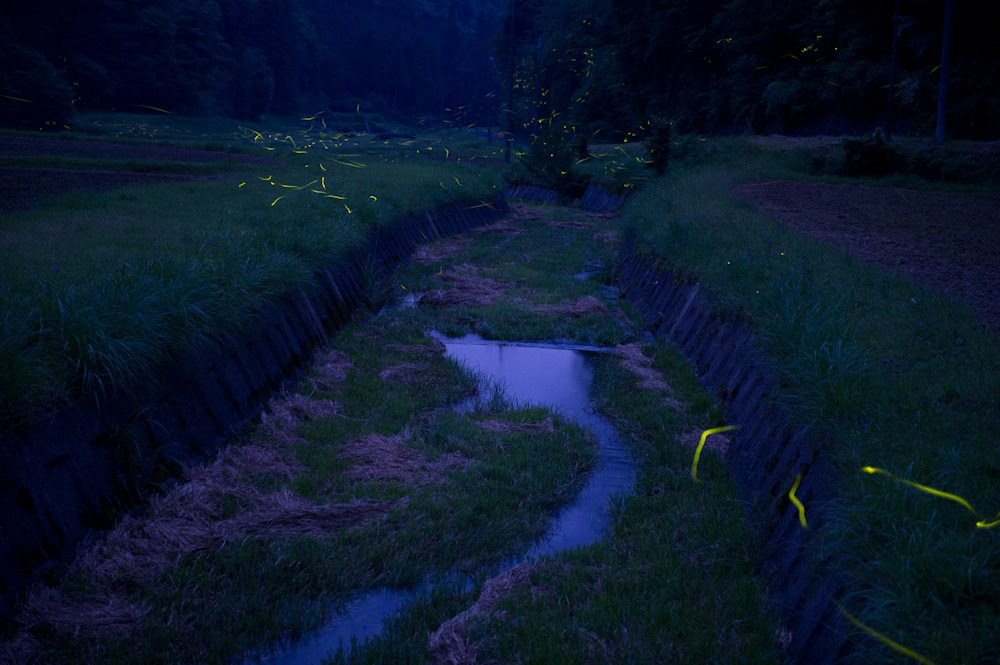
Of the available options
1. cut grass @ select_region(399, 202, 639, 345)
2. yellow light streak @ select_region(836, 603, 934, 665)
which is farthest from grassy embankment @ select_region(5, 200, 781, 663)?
cut grass @ select_region(399, 202, 639, 345)

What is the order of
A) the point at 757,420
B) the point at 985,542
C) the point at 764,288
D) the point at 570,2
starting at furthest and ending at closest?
the point at 570,2 → the point at 764,288 → the point at 757,420 → the point at 985,542

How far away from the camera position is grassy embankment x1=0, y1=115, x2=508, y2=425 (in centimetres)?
452

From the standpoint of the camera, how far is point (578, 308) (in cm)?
1097

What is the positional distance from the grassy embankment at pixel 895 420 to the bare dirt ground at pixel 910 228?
740 mm

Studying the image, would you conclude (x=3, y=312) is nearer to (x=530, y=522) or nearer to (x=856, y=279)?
(x=530, y=522)

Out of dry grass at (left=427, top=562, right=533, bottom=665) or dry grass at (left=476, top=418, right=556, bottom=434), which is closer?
dry grass at (left=427, top=562, right=533, bottom=665)

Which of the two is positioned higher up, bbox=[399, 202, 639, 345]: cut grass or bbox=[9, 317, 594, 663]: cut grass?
bbox=[9, 317, 594, 663]: cut grass

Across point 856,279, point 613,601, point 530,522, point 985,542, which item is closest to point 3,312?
point 530,522

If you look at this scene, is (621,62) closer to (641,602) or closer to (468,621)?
(641,602)

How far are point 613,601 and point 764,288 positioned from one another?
4.34m

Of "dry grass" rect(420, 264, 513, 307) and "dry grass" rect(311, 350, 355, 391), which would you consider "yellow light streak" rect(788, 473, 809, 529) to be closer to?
"dry grass" rect(311, 350, 355, 391)

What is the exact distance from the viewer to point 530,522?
201 inches

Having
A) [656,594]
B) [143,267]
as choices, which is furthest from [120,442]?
[656,594]

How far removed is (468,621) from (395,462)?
2034 millimetres
